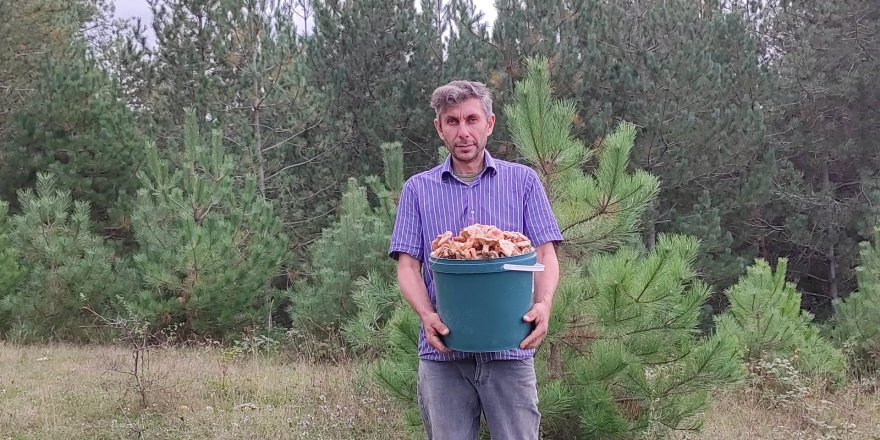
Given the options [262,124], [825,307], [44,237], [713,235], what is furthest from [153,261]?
[825,307]

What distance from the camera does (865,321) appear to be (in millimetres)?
7578

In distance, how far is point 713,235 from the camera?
1134 centimetres

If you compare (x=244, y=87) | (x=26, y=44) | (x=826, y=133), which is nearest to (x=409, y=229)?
(x=244, y=87)

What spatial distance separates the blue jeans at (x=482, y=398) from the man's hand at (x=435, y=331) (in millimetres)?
128

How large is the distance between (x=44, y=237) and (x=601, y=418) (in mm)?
7404

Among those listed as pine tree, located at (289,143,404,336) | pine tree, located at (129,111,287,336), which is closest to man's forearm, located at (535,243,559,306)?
pine tree, located at (289,143,404,336)

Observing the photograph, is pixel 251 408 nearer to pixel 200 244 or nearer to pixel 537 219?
pixel 200 244

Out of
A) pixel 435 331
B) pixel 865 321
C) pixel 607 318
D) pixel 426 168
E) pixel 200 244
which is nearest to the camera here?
pixel 435 331

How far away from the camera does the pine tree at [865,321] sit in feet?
24.1

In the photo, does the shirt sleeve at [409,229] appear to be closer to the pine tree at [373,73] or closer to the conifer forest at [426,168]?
the conifer forest at [426,168]

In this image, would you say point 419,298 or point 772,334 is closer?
point 419,298

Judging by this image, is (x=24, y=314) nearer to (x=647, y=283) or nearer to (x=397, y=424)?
(x=397, y=424)

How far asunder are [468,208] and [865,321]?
6955mm

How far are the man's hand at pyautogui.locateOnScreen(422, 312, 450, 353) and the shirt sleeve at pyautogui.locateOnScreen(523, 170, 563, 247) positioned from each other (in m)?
0.40
